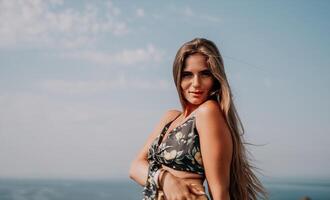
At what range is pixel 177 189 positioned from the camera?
3.97 meters

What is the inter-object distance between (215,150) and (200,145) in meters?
0.15

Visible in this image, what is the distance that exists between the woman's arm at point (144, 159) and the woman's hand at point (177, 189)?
0.45 metres

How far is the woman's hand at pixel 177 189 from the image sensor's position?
3.96 meters

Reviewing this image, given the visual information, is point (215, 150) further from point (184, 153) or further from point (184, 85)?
point (184, 85)

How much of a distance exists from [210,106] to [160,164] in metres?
0.71

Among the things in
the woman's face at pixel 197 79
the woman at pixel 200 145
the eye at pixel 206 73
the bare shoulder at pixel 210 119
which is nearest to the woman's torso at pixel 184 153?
the woman at pixel 200 145

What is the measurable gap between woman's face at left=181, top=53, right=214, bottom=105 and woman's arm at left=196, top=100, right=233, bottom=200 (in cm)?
36

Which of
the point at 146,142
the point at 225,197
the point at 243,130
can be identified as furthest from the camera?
the point at 146,142

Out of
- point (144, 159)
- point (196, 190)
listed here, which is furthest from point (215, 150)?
point (144, 159)

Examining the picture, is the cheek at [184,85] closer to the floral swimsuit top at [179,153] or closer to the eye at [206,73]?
the eye at [206,73]

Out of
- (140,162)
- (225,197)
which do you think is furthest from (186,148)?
(140,162)

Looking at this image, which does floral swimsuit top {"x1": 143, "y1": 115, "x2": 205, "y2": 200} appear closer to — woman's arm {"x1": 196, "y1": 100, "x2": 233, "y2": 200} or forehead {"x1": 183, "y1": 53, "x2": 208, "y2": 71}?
woman's arm {"x1": 196, "y1": 100, "x2": 233, "y2": 200}

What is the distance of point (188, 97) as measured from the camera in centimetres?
451

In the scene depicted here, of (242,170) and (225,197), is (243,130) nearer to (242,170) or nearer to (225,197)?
(242,170)
